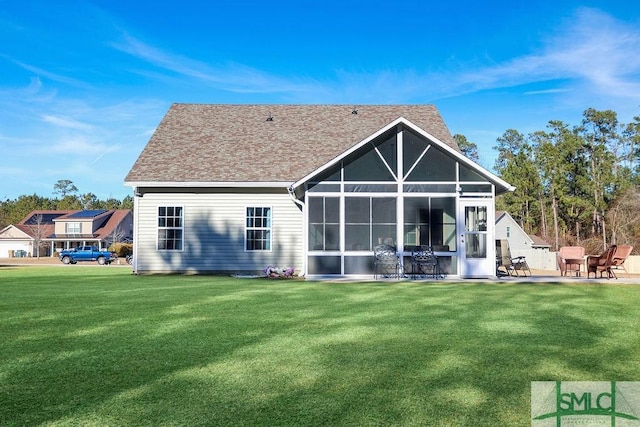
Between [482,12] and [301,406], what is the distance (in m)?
22.2

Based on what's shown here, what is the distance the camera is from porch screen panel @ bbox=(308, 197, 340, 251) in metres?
15.9

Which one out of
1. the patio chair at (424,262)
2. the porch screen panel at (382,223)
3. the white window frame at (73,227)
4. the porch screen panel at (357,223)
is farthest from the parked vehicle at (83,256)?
the patio chair at (424,262)

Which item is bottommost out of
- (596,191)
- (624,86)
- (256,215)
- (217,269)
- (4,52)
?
(217,269)

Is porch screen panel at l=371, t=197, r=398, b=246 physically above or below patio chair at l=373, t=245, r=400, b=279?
above

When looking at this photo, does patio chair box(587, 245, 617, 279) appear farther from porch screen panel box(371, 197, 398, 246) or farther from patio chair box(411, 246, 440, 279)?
porch screen panel box(371, 197, 398, 246)

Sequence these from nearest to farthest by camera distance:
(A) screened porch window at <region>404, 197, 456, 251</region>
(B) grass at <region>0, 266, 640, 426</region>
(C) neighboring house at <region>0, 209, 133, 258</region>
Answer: (B) grass at <region>0, 266, 640, 426</region> < (A) screened porch window at <region>404, 197, 456, 251</region> < (C) neighboring house at <region>0, 209, 133, 258</region>

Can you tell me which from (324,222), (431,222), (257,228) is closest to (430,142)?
(431,222)

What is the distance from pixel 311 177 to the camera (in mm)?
Result: 15594

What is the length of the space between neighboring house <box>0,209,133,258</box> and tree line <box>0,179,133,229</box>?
1443 cm

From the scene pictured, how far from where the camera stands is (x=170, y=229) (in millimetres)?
18562

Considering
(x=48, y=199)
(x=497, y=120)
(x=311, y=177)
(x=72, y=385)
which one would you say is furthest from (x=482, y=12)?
(x=48, y=199)

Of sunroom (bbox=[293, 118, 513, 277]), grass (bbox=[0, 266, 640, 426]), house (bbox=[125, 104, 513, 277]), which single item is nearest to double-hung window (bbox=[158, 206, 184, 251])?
house (bbox=[125, 104, 513, 277])

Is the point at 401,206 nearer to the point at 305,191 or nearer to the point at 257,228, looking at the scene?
the point at 305,191

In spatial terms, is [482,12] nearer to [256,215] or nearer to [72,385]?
[256,215]
